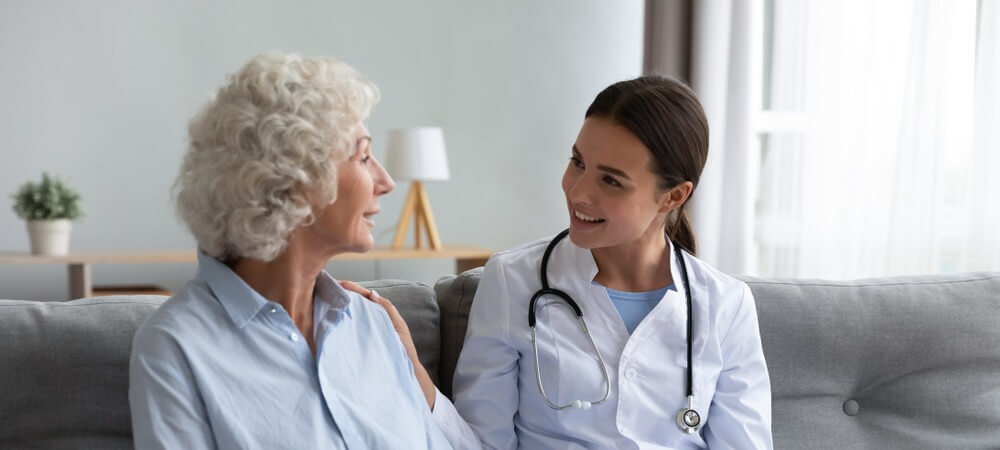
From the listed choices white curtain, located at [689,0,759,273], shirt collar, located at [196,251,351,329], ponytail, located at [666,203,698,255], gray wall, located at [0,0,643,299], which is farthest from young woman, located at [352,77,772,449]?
gray wall, located at [0,0,643,299]

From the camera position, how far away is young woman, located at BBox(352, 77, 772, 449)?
5.52 feet

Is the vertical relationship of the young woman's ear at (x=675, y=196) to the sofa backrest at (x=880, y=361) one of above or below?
above

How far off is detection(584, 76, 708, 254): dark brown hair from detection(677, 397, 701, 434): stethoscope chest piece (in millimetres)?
375

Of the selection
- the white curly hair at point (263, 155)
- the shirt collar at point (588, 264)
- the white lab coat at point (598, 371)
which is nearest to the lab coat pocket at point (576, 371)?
the white lab coat at point (598, 371)

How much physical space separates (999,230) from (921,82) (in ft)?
1.78

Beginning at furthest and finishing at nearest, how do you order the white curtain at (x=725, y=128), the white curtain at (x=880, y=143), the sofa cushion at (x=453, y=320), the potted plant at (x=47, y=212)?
the white curtain at (x=725, y=128) < the potted plant at (x=47, y=212) < the white curtain at (x=880, y=143) < the sofa cushion at (x=453, y=320)

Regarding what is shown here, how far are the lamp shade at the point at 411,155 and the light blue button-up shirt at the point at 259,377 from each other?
265 cm

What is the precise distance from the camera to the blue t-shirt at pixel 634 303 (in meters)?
1.77

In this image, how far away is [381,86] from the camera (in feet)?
15.2

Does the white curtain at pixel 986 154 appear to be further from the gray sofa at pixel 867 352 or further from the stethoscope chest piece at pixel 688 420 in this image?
the stethoscope chest piece at pixel 688 420

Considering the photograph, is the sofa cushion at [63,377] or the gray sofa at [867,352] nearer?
the sofa cushion at [63,377]

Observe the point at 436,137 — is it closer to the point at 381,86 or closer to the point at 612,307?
the point at 381,86

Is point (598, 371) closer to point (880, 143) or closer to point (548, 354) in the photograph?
point (548, 354)

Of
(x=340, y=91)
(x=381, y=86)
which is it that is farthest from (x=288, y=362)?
(x=381, y=86)
